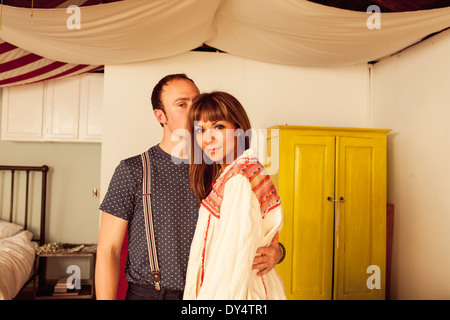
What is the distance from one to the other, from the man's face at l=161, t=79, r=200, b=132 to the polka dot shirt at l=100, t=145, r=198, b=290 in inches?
7.1

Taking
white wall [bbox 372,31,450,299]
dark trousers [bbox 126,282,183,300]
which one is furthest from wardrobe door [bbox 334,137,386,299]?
dark trousers [bbox 126,282,183,300]

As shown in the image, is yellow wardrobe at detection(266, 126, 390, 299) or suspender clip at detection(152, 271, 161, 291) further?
yellow wardrobe at detection(266, 126, 390, 299)

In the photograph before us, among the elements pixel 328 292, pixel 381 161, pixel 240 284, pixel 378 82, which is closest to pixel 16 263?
pixel 328 292

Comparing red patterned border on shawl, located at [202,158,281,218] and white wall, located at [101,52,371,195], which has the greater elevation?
white wall, located at [101,52,371,195]

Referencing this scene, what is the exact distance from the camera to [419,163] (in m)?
3.11

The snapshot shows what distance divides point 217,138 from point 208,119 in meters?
0.07

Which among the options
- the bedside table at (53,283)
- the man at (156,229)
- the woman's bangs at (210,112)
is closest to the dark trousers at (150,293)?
the man at (156,229)

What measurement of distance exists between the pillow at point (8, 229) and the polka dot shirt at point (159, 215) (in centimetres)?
325

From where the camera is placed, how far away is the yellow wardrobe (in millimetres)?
3121

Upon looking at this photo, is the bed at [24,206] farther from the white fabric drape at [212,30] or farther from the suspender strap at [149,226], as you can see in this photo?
the suspender strap at [149,226]

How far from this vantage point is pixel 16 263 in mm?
3355

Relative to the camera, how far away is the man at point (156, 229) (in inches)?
46.1

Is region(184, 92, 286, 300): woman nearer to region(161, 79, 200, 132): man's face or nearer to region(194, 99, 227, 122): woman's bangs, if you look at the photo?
region(194, 99, 227, 122): woman's bangs
